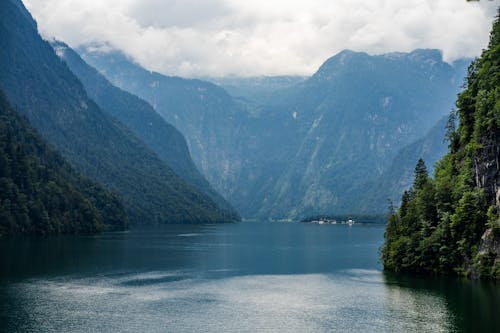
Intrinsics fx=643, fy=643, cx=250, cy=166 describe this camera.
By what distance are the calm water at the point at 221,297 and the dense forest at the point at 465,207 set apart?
20.9 feet

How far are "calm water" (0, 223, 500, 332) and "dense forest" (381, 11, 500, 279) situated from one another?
20.9 ft

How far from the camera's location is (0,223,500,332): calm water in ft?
258

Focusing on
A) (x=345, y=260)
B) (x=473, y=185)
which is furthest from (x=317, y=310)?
(x=345, y=260)

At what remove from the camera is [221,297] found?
331 feet

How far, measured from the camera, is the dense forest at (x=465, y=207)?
11131 cm

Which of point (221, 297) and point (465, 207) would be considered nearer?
point (221, 297)

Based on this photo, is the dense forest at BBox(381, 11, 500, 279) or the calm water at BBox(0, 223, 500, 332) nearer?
the calm water at BBox(0, 223, 500, 332)

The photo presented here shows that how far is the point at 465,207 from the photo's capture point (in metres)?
114

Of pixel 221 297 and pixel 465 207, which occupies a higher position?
pixel 465 207

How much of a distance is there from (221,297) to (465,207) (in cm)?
4656

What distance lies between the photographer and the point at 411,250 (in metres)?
125

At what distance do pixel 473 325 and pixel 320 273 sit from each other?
59.7m

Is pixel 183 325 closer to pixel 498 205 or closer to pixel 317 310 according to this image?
pixel 317 310

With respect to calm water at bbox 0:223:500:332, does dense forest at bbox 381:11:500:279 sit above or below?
above
